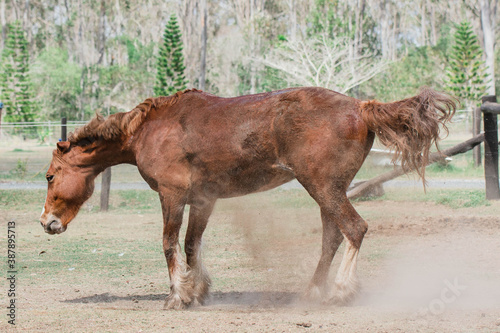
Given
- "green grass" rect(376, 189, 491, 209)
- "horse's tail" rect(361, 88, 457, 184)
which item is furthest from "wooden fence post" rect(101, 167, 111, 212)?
"horse's tail" rect(361, 88, 457, 184)

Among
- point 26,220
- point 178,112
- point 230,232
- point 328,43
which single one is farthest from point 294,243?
point 328,43

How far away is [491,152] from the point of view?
11.6m

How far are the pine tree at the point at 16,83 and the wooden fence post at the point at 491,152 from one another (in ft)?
122

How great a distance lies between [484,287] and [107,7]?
197 ft

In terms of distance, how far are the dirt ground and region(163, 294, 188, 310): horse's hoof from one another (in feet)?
0.35

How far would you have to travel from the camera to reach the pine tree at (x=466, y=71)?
36.1 metres

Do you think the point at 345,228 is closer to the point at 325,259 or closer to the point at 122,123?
the point at 325,259

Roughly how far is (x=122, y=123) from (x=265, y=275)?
98.7 inches

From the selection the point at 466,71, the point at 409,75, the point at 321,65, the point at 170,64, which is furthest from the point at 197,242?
the point at 409,75

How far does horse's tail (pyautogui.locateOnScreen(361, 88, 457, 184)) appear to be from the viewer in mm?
5508

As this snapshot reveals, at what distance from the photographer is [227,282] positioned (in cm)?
691

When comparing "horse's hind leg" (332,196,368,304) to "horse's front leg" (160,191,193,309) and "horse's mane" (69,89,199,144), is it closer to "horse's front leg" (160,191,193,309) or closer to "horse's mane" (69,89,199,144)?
"horse's front leg" (160,191,193,309)

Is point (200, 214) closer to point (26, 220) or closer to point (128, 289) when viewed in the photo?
point (128, 289)

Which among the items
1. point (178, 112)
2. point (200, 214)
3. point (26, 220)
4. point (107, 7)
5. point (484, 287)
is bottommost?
point (26, 220)
